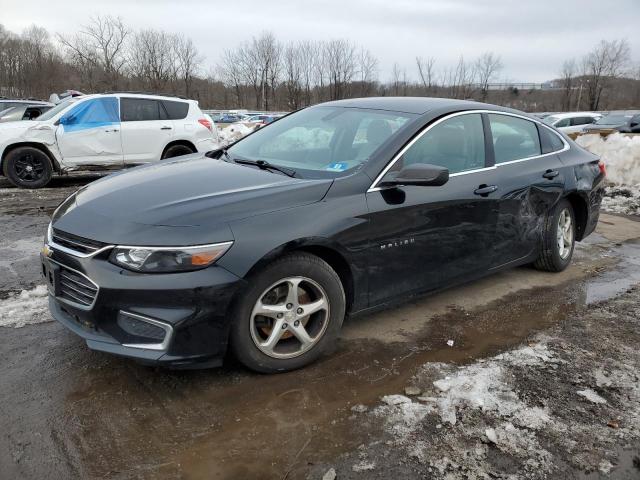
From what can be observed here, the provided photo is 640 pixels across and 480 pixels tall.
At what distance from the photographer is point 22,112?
1184cm

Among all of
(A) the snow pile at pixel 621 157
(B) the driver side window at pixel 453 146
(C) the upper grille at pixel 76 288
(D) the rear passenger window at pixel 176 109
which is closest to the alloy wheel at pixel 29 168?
(D) the rear passenger window at pixel 176 109

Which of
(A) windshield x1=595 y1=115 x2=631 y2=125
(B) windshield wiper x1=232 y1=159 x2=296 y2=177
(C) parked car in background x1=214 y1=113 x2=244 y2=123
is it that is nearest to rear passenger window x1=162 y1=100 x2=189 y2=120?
(B) windshield wiper x1=232 y1=159 x2=296 y2=177

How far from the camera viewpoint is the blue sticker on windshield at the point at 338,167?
347 centimetres

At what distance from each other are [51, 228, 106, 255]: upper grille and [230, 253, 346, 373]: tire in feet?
2.65

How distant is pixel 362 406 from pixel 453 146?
7.04ft

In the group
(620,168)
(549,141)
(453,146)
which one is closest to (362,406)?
(453,146)

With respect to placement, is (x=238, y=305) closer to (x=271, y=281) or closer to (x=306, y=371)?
(x=271, y=281)

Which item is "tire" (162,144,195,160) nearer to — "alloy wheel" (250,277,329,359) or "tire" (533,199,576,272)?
"tire" (533,199,576,272)

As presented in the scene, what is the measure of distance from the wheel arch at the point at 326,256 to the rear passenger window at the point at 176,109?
7.90 meters

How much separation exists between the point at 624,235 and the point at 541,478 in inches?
224

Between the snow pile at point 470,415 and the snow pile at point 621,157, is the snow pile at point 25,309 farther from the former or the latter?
the snow pile at point 621,157

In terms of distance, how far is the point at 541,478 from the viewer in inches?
92.6

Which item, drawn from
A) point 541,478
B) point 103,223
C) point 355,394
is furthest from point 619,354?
point 103,223

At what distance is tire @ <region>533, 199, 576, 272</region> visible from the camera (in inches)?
192
